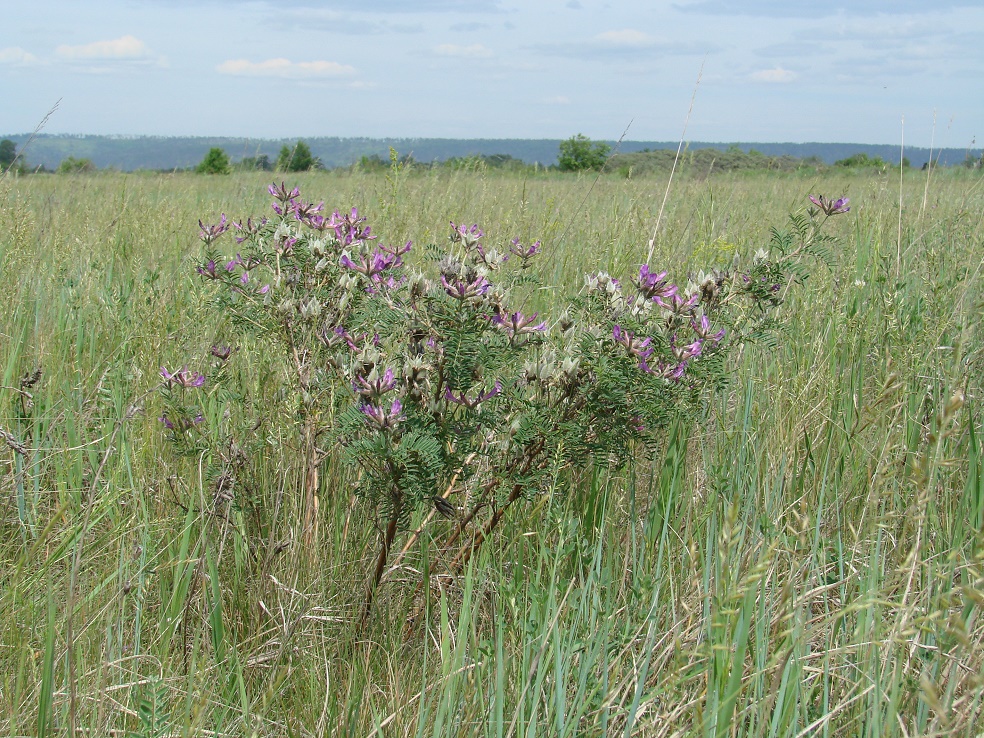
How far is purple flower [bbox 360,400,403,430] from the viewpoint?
52.3 inches

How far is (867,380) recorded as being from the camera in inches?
86.5

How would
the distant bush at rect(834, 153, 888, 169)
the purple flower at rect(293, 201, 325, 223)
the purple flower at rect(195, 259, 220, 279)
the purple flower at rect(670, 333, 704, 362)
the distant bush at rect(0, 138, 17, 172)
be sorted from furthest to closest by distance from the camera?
1. the distant bush at rect(834, 153, 888, 169)
2. the distant bush at rect(0, 138, 17, 172)
3. the purple flower at rect(293, 201, 325, 223)
4. the purple flower at rect(195, 259, 220, 279)
5. the purple flower at rect(670, 333, 704, 362)

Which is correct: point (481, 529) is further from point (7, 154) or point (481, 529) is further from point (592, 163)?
point (592, 163)

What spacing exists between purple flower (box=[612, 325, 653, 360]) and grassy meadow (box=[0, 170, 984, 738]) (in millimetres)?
348

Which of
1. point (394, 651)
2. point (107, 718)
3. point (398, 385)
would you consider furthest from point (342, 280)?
point (107, 718)

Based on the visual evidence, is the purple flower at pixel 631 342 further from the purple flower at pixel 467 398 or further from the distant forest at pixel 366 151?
the distant forest at pixel 366 151

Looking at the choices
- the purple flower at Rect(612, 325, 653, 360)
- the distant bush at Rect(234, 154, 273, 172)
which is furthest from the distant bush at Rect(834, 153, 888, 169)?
the distant bush at Rect(234, 154, 273, 172)

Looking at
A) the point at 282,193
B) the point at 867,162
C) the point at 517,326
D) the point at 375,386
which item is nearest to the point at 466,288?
the point at 517,326

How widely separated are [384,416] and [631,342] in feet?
1.68

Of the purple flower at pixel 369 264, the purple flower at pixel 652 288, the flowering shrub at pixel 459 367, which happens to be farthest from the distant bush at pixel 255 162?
the purple flower at pixel 652 288

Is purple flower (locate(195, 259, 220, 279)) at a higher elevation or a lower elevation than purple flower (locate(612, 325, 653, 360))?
higher

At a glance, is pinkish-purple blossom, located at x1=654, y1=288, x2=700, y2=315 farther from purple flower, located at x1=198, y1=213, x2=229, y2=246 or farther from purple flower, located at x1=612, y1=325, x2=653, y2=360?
purple flower, located at x1=198, y1=213, x2=229, y2=246

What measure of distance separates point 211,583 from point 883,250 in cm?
327

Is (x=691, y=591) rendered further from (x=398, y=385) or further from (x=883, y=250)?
(x=883, y=250)
